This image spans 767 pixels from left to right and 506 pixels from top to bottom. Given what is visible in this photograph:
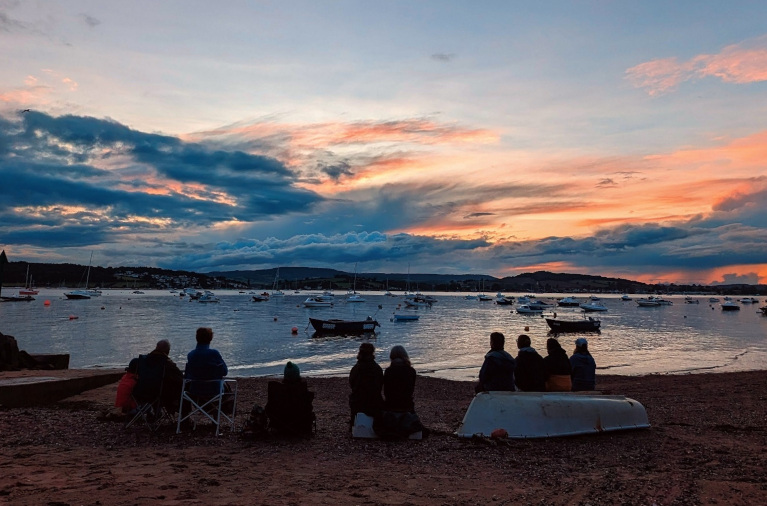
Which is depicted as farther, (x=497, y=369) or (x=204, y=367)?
(x=497, y=369)

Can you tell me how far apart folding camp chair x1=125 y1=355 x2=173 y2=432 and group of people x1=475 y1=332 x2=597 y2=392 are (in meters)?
4.98

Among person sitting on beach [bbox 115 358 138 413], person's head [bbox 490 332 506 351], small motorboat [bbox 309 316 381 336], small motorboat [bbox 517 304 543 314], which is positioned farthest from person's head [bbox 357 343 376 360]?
small motorboat [bbox 517 304 543 314]

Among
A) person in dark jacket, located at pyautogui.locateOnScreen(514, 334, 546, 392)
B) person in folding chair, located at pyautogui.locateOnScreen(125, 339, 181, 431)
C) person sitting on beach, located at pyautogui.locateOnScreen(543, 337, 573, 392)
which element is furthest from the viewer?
person sitting on beach, located at pyautogui.locateOnScreen(543, 337, 573, 392)

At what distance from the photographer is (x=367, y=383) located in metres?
8.45

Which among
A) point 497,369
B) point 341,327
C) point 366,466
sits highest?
point 497,369

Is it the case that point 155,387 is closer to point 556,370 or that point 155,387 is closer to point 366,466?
point 366,466

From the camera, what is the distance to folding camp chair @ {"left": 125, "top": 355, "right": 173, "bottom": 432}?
8.67 metres

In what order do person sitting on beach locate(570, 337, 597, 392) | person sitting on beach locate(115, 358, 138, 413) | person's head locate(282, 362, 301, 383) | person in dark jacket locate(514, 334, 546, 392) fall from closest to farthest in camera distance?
person's head locate(282, 362, 301, 383) → person sitting on beach locate(115, 358, 138, 413) → person in dark jacket locate(514, 334, 546, 392) → person sitting on beach locate(570, 337, 597, 392)

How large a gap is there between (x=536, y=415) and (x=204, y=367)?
197 inches

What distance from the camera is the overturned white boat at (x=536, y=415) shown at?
8555mm

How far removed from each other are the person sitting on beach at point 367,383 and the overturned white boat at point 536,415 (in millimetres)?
1380

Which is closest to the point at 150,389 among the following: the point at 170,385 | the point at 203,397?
the point at 170,385

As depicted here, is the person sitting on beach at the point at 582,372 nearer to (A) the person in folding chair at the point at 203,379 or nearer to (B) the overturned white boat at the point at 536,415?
(B) the overturned white boat at the point at 536,415

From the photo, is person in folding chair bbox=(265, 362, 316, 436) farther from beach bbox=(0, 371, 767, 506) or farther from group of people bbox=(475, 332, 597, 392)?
group of people bbox=(475, 332, 597, 392)
